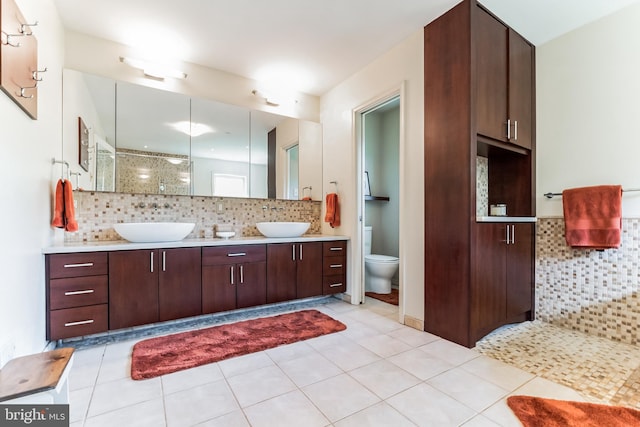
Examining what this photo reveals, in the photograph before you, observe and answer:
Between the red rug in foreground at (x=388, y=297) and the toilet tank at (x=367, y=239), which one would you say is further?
the toilet tank at (x=367, y=239)

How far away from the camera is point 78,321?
218cm

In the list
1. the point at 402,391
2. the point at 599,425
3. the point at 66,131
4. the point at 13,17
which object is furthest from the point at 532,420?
the point at 66,131

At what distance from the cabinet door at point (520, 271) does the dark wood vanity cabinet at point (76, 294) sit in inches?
129

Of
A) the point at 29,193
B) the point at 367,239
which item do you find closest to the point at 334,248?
the point at 367,239

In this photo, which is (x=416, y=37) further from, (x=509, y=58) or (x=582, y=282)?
(x=582, y=282)

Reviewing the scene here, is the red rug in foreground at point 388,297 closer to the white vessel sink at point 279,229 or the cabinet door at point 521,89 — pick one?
the white vessel sink at point 279,229

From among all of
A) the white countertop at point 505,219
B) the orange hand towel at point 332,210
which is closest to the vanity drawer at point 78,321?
the orange hand towel at point 332,210

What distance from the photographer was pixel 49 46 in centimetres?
210

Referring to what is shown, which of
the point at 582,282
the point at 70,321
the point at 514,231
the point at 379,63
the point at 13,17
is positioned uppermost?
the point at 379,63

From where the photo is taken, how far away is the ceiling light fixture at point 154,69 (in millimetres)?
2734

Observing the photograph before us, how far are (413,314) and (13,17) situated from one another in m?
3.22

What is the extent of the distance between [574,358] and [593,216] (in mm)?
1126

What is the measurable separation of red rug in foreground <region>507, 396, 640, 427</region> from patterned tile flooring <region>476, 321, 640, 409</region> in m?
0.12

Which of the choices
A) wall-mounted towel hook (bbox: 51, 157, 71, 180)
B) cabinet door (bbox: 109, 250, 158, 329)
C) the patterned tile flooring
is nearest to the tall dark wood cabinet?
the patterned tile flooring
